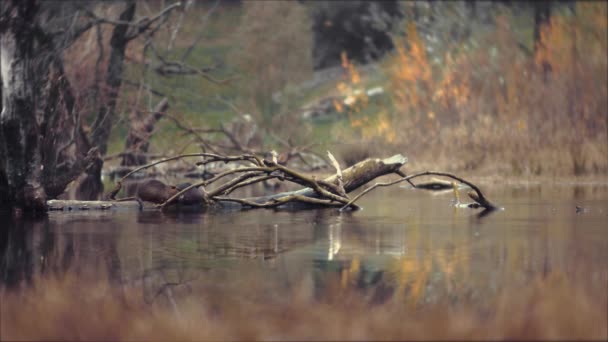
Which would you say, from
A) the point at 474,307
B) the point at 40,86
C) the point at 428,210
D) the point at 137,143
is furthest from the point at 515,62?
the point at 474,307

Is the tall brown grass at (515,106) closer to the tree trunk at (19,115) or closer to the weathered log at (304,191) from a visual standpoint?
the weathered log at (304,191)

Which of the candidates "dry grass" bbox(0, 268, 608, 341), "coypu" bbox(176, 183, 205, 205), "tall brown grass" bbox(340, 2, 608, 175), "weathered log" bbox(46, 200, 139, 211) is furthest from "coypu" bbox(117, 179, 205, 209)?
"tall brown grass" bbox(340, 2, 608, 175)

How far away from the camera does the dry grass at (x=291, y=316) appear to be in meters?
4.78

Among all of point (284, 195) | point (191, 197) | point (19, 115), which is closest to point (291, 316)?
point (191, 197)

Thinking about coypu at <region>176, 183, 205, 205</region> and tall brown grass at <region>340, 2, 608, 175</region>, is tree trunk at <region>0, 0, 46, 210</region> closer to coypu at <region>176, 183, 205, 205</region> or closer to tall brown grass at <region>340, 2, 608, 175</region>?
coypu at <region>176, 183, 205, 205</region>

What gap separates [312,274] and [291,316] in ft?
5.00

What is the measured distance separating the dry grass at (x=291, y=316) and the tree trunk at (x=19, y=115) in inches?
254

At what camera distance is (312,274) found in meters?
6.69

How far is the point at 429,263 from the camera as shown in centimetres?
724

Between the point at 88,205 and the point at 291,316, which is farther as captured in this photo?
the point at 88,205

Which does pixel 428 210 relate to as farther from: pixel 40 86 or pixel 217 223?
pixel 40 86

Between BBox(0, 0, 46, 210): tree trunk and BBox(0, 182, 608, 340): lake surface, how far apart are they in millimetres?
814

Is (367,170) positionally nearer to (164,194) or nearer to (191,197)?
(191,197)

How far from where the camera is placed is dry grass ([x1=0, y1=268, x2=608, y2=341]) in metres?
4.78
